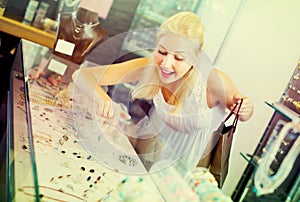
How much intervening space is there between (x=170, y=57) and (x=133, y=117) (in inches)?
11.1

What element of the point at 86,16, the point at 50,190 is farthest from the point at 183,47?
the point at 86,16

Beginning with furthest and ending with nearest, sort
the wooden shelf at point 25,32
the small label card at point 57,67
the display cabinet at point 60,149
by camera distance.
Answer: the wooden shelf at point 25,32 < the small label card at point 57,67 < the display cabinet at point 60,149

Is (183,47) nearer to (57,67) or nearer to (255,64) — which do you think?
(255,64)

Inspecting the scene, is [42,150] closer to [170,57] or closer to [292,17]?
[170,57]

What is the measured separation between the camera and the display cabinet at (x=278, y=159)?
2.29ft

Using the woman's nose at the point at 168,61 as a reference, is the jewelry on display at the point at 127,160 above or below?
below

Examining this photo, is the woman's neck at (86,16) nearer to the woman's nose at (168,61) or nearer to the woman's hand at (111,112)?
the woman's hand at (111,112)

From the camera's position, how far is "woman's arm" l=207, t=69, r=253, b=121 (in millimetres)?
900

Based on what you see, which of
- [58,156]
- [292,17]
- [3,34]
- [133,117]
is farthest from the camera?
[3,34]

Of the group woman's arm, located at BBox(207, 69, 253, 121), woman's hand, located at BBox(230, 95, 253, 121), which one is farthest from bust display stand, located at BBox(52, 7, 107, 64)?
woman's hand, located at BBox(230, 95, 253, 121)

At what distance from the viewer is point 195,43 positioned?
107 cm

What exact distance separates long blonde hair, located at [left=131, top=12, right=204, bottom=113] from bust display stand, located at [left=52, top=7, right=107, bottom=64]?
92 cm

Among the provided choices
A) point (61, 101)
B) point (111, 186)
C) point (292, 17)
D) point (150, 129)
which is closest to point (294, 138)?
point (292, 17)

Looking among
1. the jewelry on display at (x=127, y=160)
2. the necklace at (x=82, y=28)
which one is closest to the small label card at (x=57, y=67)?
the necklace at (x=82, y=28)
